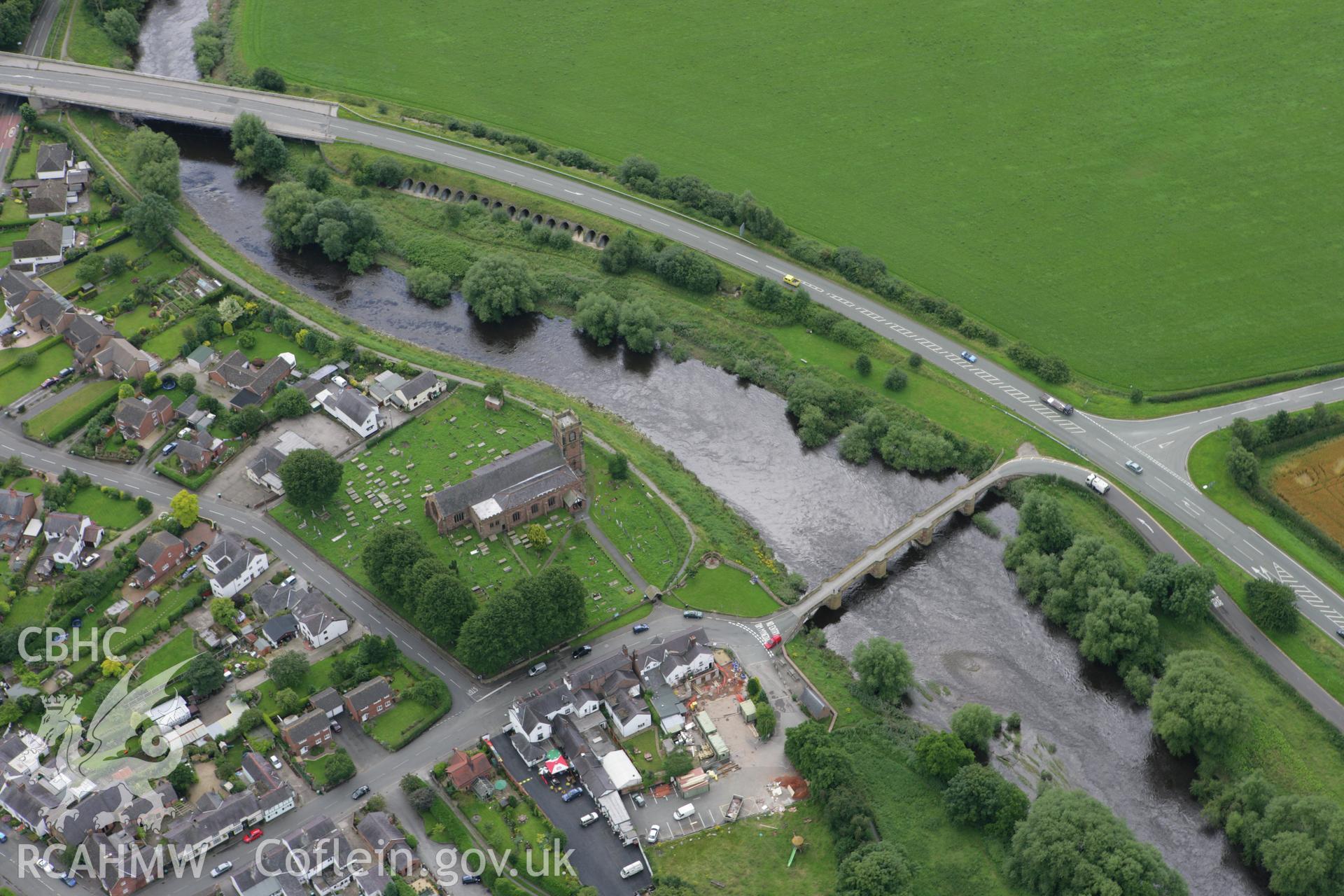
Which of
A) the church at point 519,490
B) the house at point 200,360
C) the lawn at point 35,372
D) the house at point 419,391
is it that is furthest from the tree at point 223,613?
the lawn at point 35,372

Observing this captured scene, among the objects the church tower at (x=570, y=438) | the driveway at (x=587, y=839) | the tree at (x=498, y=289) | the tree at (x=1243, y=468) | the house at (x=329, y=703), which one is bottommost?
the house at (x=329, y=703)

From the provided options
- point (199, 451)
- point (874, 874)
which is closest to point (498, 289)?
point (199, 451)

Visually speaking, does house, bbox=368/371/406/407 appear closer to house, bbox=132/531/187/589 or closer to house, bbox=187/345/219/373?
house, bbox=187/345/219/373

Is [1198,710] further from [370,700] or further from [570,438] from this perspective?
[370,700]

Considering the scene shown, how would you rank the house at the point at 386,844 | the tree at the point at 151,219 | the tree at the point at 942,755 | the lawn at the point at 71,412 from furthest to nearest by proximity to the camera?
the tree at the point at 151,219 < the lawn at the point at 71,412 < the tree at the point at 942,755 < the house at the point at 386,844

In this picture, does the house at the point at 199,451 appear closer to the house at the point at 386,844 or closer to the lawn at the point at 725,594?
the house at the point at 386,844

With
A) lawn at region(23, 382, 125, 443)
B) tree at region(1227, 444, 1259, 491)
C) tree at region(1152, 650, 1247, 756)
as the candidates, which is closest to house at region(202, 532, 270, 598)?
lawn at region(23, 382, 125, 443)

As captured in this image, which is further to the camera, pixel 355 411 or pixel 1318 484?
pixel 355 411
